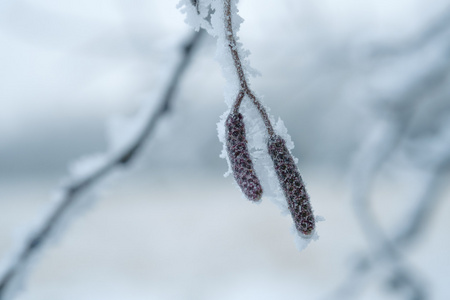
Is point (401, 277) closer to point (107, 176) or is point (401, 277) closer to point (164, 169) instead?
point (164, 169)

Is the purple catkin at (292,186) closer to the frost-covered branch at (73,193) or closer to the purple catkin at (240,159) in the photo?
the purple catkin at (240,159)

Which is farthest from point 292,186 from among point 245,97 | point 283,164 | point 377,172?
point 377,172

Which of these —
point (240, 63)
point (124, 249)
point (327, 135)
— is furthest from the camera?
point (124, 249)

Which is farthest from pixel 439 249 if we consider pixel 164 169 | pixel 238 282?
pixel 164 169

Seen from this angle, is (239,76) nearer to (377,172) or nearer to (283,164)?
(283,164)

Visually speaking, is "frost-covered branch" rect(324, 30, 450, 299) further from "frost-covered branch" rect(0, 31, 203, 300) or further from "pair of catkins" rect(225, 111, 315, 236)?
"pair of catkins" rect(225, 111, 315, 236)

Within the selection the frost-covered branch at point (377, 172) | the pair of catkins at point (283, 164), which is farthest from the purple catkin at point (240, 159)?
the frost-covered branch at point (377, 172)
